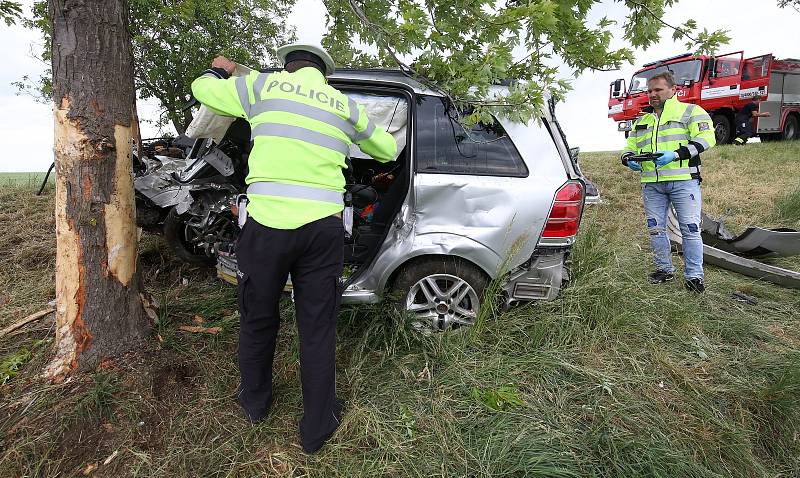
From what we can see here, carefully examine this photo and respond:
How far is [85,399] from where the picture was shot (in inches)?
78.8

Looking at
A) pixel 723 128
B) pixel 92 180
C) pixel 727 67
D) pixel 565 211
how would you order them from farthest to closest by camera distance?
pixel 723 128, pixel 727 67, pixel 565 211, pixel 92 180

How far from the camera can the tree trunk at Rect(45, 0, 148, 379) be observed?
2104 millimetres

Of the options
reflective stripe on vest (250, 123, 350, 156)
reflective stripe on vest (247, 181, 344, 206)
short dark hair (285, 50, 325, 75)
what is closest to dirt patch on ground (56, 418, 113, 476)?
reflective stripe on vest (247, 181, 344, 206)

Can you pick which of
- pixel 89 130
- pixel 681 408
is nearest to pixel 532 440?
pixel 681 408

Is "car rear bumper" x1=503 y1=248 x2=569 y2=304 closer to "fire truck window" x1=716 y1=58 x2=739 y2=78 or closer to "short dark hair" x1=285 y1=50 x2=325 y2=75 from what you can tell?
"short dark hair" x1=285 y1=50 x2=325 y2=75

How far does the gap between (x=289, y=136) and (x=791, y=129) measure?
15.0 meters

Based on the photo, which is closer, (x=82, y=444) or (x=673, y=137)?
(x=82, y=444)

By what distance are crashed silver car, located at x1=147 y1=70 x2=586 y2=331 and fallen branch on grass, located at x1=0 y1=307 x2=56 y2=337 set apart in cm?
193

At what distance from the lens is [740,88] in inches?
417

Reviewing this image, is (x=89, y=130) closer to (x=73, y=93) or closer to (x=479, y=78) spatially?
(x=73, y=93)

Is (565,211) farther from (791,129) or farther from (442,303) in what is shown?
(791,129)

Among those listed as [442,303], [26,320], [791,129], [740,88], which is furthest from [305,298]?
[791,129]

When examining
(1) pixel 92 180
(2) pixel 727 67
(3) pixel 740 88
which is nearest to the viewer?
(1) pixel 92 180

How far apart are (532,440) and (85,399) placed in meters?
2.03
